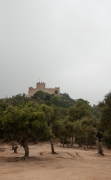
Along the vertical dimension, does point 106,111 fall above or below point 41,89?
below

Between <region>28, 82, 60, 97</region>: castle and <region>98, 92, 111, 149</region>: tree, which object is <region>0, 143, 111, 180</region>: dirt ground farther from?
<region>28, 82, 60, 97</region>: castle

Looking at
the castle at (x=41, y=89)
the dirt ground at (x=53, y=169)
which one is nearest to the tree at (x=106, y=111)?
the dirt ground at (x=53, y=169)

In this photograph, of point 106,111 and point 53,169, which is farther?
point 106,111

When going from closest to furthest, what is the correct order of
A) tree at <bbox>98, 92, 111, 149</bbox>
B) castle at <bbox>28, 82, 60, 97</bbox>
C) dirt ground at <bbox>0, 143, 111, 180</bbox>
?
dirt ground at <bbox>0, 143, 111, 180</bbox>
tree at <bbox>98, 92, 111, 149</bbox>
castle at <bbox>28, 82, 60, 97</bbox>

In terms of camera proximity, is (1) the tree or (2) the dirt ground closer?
(2) the dirt ground

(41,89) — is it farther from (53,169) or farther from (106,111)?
(53,169)

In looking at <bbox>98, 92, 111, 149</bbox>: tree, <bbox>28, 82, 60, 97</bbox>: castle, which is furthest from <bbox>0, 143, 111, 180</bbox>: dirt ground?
<bbox>28, 82, 60, 97</bbox>: castle

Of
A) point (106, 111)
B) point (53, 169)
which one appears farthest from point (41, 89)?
point (53, 169)

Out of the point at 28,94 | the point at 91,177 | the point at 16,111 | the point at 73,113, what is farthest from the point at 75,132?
the point at 28,94

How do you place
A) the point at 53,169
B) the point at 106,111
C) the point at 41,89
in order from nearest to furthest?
1. the point at 53,169
2. the point at 106,111
3. the point at 41,89

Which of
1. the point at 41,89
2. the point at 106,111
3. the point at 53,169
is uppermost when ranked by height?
the point at 41,89

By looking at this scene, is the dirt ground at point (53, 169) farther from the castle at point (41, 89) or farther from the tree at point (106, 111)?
the castle at point (41, 89)

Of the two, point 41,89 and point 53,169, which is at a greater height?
point 41,89

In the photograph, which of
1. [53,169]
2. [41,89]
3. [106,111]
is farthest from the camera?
[41,89]
